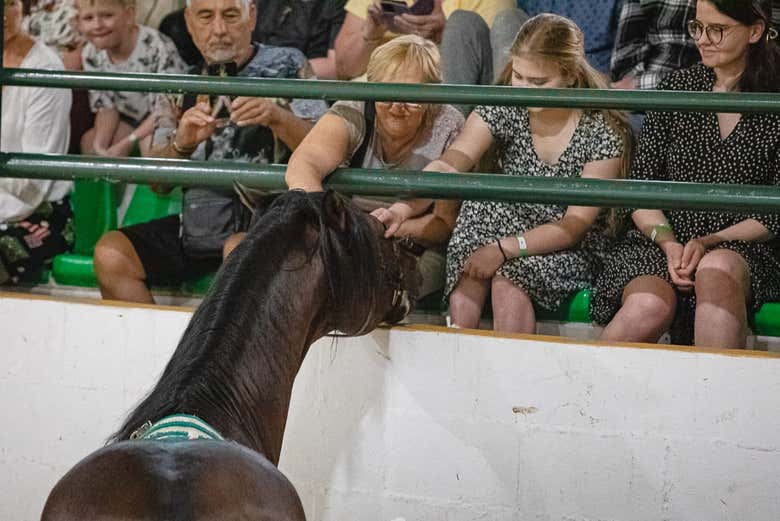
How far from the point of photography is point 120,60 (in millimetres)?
4090

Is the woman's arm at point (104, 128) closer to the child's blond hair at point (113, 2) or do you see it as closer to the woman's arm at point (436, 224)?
the child's blond hair at point (113, 2)

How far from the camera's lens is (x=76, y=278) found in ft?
10.8

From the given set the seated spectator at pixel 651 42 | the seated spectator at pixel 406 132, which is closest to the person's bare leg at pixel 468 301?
the seated spectator at pixel 406 132

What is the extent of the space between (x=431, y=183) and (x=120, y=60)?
195 centimetres

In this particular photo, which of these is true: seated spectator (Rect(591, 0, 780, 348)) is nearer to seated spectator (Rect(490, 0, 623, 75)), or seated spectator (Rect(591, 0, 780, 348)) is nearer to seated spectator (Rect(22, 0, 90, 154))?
seated spectator (Rect(490, 0, 623, 75))

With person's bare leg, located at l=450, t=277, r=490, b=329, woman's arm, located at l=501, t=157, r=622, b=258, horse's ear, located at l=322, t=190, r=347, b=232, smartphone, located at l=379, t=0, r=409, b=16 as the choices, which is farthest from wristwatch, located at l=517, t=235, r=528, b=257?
smartphone, located at l=379, t=0, r=409, b=16

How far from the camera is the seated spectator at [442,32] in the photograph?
346 centimetres

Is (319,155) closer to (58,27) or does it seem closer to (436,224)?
(436,224)

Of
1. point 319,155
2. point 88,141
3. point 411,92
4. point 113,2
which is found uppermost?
point 113,2

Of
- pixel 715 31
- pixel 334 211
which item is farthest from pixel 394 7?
pixel 334 211

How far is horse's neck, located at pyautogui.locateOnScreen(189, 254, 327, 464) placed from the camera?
1.97 m

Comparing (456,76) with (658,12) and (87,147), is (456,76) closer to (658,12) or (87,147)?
(658,12)

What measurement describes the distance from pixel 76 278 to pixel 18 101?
0.74 meters

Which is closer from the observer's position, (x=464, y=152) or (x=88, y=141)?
(x=464, y=152)
